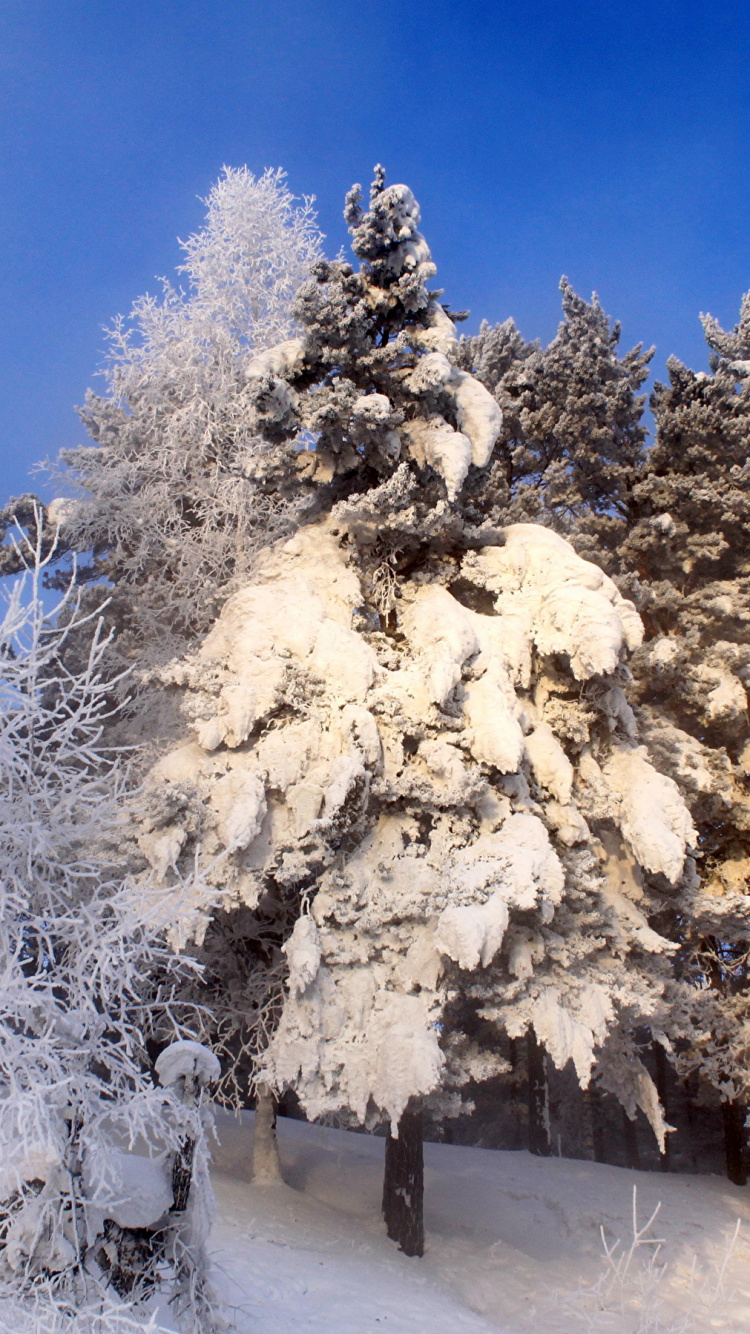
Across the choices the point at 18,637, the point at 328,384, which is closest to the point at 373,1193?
the point at 18,637

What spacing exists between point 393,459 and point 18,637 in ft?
21.7

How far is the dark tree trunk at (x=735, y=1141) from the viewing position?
14.0m

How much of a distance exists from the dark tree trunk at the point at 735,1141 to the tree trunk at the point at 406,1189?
276 inches

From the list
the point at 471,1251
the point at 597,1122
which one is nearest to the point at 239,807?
the point at 471,1251

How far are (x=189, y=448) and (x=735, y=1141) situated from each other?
50.0 feet

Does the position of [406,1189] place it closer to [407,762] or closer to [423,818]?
[423,818]

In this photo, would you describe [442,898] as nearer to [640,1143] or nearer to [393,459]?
[393,459]

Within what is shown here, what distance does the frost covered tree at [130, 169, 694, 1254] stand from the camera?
7742 mm

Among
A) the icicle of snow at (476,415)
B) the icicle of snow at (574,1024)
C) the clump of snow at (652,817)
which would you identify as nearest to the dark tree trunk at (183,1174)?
the icicle of snow at (574,1024)

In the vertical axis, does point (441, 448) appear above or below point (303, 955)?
above

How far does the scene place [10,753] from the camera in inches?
207

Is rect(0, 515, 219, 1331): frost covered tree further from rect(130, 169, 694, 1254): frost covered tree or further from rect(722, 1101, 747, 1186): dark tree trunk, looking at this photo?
rect(722, 1101, 747, 1186): dark tree trunk

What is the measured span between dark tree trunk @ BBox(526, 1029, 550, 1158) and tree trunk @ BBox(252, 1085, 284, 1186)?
20.7 ft

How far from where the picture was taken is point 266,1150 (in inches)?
423
